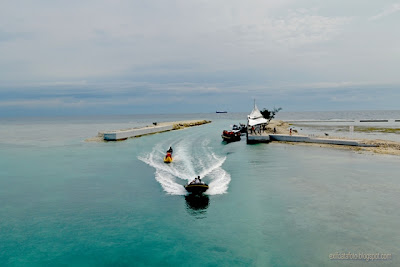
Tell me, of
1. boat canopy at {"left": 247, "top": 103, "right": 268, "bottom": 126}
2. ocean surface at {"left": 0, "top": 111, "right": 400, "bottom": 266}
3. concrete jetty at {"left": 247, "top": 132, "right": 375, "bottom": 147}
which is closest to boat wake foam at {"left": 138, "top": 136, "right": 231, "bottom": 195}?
ocean surface at {"left": 0, "top": 111, "right": 400, "bottom": 266}

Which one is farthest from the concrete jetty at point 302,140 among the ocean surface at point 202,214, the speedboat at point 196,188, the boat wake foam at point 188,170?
the speedboat at point 196,188

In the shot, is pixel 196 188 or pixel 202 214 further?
pixel 196 188

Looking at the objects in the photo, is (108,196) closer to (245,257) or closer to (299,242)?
(245,257)

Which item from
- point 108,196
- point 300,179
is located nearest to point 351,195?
point 300,179

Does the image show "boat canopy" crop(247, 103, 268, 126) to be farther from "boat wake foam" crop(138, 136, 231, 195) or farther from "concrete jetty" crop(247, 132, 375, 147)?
"boat wake foam" crop(138, 136, 231, 195)

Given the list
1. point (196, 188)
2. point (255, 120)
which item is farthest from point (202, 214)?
point (255, 120)

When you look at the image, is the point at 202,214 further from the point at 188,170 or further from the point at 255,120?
the point at 255,120

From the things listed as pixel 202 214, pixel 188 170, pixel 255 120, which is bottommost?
pixel 202 214
